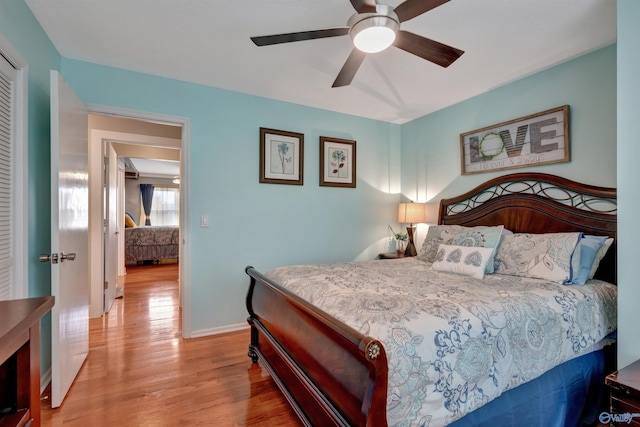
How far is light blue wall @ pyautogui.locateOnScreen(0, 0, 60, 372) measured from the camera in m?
1.80

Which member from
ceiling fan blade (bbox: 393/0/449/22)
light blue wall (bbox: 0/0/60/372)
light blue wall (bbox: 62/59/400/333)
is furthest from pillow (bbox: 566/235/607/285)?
light blue wall (bbox: 0/0/60/372)

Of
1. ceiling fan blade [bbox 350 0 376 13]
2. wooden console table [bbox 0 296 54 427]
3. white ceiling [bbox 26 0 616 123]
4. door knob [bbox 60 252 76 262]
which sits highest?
white ceiling [bbox 26 0 616 123]

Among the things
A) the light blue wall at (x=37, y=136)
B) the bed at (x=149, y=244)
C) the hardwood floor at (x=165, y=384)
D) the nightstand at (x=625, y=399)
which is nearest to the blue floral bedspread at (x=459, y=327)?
the nightstand at (x=625, y=399)

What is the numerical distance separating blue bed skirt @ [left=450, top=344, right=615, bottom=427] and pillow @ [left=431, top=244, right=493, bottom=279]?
713mm

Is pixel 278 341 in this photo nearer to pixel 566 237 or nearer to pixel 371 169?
pixel 566 237

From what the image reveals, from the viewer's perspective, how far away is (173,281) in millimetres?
5359

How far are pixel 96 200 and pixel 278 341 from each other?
2968 millimetres

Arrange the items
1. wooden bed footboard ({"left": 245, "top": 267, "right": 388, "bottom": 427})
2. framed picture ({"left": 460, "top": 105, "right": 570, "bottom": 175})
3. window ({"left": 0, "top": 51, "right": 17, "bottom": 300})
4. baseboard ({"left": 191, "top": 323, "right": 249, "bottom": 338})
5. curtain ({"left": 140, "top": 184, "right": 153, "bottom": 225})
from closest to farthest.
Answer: wooden bed footboard ({"left": 245, "top": 267, "right": 388, "bottom": 427})
window ({"left": 0, "top": 51, "right": 17, "bottom": 300})
framed picture ({"left": 460, "top": 105, "right": 570, "bottom": 175})
baseboard ({"left": 191, "top": 323, "right": 249, "bottom": 338})
curtain ({"left": 140, "top": 184, "right": 153, "bottom": 225})

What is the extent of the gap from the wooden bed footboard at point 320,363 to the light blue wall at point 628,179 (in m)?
1.57

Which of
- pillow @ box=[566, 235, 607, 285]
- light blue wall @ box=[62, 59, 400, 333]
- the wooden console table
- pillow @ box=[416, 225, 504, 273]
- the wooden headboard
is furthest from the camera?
light blue wall @ box=[62, 59, 400, 333]

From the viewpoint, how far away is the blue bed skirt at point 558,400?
4.67 ft

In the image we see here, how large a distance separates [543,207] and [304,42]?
7.71 ft

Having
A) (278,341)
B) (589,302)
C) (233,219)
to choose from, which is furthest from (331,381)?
(233,219)

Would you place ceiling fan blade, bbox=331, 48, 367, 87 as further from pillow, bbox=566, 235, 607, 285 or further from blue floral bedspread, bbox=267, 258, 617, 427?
pillow, bbox=566, 235, 607, 285
